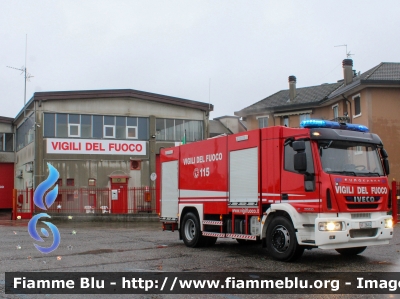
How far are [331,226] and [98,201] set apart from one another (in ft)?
68.2

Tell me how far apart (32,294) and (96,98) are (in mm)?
24929

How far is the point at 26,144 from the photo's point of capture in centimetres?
3388

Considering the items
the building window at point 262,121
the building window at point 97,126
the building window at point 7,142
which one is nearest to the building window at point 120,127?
the building window at point 97,126

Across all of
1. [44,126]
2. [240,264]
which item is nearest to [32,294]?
[240,264]

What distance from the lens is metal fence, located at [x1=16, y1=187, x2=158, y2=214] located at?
2814 cm

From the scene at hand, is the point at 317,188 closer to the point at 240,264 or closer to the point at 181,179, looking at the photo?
the point at 240,264

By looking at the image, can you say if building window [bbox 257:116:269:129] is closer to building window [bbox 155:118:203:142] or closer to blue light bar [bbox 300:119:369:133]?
building window [bbox 155:118:203:142]

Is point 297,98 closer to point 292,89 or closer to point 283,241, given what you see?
point 292,89

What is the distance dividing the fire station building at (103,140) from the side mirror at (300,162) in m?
18.6

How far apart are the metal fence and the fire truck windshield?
1824 cm

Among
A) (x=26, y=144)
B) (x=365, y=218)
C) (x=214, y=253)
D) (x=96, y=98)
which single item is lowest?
(x=214, y=253)

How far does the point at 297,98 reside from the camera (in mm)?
41031

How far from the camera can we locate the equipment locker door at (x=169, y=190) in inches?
566

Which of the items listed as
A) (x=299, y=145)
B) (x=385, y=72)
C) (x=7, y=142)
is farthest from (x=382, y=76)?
(x=7, y=142)
